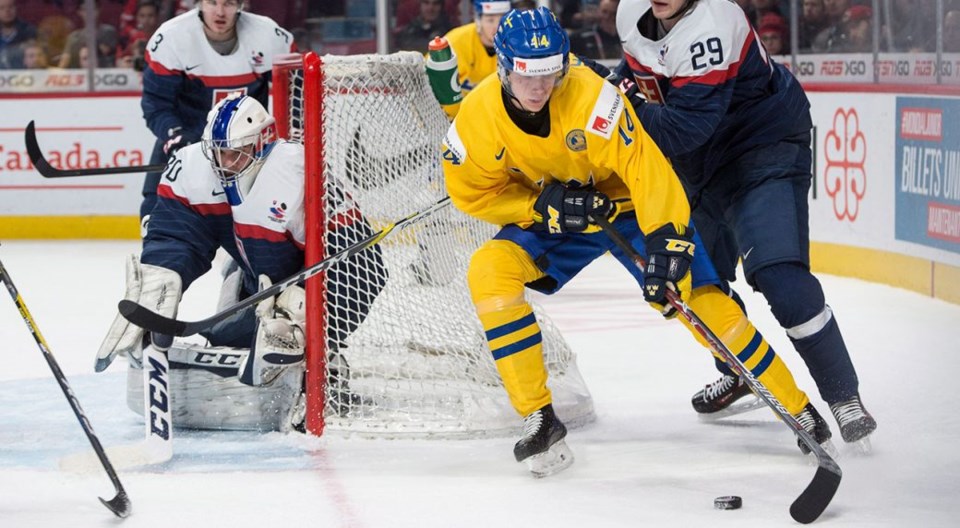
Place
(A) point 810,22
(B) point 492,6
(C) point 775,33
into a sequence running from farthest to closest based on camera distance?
1. (C) point 775,33
2. (A) point 810,22
3. (B) point 492,6

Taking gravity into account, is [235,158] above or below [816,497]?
above

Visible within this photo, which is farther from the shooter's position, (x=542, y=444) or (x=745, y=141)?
(x=745, y=141)

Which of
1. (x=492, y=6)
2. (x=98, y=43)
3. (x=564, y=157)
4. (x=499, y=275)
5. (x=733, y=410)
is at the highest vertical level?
(x=492, y=6)

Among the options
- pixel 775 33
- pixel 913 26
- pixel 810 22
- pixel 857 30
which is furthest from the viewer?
pixel 775 33

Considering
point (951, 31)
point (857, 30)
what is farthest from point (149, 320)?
point (857, 30)

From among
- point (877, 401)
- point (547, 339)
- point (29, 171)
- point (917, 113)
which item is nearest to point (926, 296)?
point (917, 113)

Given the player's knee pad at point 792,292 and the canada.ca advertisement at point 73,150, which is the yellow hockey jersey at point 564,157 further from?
the canada.ca advertisement at point 73,150

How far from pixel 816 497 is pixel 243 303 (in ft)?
4.51

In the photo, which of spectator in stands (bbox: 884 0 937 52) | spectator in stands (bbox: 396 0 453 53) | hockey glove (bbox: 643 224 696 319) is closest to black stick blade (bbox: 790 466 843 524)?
hockey glove (bbox: 643 224 696 319)

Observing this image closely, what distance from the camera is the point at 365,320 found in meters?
3.89

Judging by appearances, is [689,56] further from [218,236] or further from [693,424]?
[218,236]

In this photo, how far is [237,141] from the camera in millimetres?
3564

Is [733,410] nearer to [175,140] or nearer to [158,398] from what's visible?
[158,398]

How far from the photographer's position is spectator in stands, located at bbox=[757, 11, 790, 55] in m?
6.80
